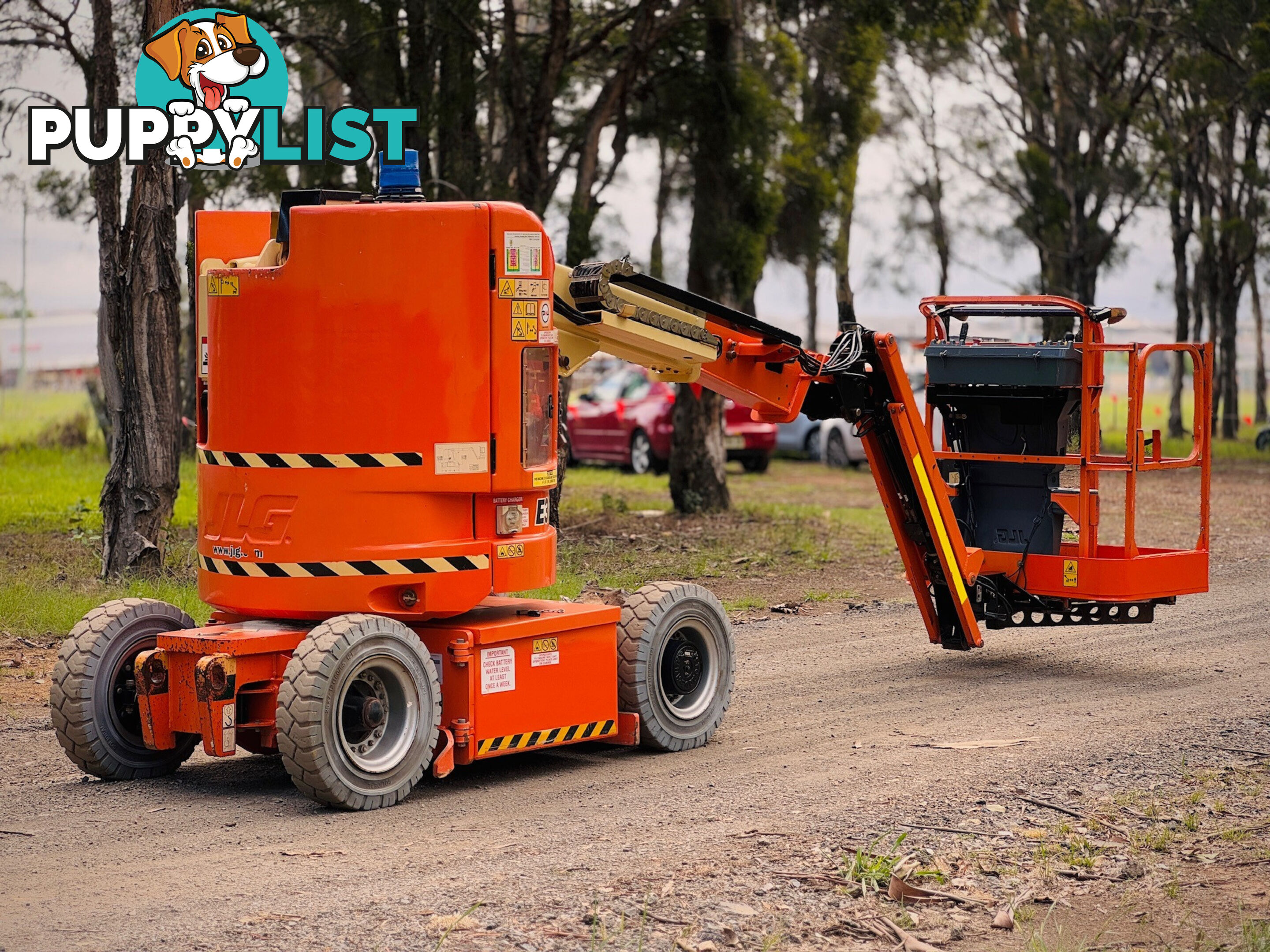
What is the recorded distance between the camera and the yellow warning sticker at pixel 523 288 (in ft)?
24.6

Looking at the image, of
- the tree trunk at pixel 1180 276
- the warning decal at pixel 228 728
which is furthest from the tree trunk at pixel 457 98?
the tree trunk at pixel 1180 276

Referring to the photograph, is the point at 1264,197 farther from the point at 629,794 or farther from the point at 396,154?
the point at 629,794

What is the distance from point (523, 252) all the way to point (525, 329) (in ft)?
1.21

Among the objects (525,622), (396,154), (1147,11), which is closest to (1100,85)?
(1147,11)

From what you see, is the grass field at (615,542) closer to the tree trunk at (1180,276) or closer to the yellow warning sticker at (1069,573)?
the yellow warning sticker at (1069,573)

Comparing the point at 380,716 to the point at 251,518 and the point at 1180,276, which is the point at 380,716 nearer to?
the point at 251,518

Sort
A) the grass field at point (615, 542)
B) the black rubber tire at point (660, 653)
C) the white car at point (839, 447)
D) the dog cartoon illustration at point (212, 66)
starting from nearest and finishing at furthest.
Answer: the black rubber tire at point (660, 653), the grass field at point (615, 542), the dog cartoon illustration at point (212, 66), the white car at point (839, 447)

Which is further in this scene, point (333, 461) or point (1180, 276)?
point (1180, 276)

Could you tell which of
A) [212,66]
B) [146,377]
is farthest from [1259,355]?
[146,377]

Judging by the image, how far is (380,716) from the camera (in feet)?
23.7

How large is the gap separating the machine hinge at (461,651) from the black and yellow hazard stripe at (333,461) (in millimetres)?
877

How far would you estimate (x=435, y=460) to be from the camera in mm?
7414

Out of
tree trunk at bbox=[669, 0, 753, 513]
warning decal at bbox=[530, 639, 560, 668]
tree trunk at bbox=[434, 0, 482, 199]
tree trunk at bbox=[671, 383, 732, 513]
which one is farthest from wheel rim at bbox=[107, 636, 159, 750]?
tree trunk at bbox=[671, 383, 732, 513]

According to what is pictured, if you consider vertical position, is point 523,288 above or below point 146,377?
above
